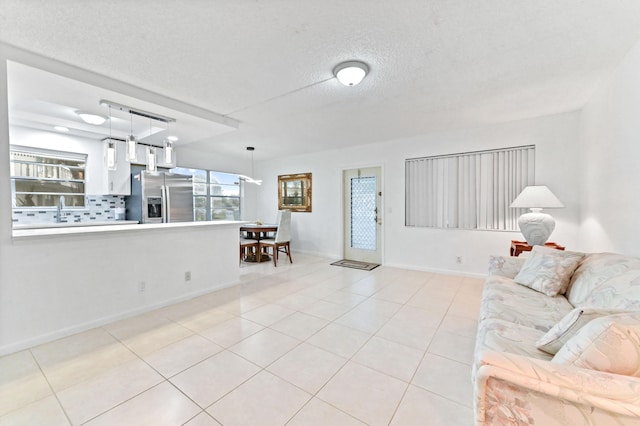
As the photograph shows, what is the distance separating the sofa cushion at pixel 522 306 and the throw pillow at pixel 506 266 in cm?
32

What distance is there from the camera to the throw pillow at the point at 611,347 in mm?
884

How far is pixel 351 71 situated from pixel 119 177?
4533mm

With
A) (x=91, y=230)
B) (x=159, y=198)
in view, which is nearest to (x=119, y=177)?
(x=159, y=198)

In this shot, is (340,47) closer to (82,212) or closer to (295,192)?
(295,192)

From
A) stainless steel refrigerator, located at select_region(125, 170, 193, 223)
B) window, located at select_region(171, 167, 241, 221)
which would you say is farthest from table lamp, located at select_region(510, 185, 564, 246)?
window, located at select_region(171, 167, 241, 221)

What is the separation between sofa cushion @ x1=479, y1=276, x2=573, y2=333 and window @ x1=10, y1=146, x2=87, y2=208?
601 centimetres

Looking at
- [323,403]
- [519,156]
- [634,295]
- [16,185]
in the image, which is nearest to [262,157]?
[16,185]

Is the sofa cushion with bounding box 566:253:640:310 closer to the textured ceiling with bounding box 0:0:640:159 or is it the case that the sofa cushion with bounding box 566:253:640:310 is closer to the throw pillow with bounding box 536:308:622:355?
the throw pillow with bounding box 536:308:622:355

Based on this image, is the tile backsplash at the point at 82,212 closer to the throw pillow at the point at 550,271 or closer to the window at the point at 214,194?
the window at the point at 214,194

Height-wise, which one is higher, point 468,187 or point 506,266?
point 468,187

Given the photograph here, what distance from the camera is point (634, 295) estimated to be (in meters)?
1.43

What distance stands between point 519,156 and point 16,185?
7.54 metres

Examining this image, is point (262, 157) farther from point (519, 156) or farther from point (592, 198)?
point (592, 198)

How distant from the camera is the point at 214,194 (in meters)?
6.09
